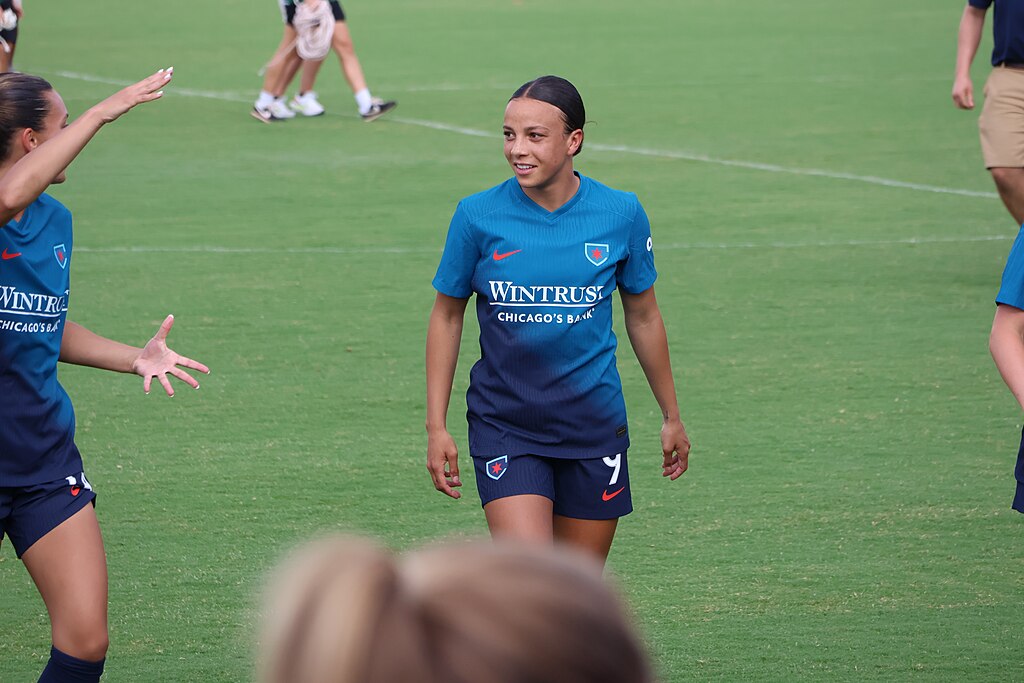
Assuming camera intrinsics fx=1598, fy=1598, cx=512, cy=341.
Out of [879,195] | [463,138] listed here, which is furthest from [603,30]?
[879,195]

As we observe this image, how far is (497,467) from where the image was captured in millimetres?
4738

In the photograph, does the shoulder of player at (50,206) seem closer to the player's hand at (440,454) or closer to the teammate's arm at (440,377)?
the teammate's arm at (440,377)

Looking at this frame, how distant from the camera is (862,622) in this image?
5.59 metres

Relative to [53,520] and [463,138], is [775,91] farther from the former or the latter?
[53,520]

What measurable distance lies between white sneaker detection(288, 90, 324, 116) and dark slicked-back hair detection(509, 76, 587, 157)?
12.8m

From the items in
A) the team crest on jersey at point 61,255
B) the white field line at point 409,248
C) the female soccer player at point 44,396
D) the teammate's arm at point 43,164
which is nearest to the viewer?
the teammate's arm at point 43,164

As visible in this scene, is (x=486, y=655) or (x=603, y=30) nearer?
Answer: (x=486, y=655)

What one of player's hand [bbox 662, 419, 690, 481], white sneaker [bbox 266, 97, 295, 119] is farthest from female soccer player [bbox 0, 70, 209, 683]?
white sneaker [bbox 266, 97, 295, 119]

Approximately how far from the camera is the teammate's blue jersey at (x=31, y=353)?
4293mm

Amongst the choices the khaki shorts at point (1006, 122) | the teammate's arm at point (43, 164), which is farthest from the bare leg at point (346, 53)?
the teammate's arm at point (43, 164)

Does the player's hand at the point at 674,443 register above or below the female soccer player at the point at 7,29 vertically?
above

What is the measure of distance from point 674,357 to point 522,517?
14.6 feet

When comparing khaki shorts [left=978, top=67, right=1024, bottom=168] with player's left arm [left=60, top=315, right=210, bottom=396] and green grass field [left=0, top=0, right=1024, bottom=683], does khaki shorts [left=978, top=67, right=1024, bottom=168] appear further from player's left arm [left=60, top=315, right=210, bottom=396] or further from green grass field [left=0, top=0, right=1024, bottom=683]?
player's left arm [left=60, top=315, right=210, bottom=396]

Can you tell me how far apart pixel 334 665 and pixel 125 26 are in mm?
24193
